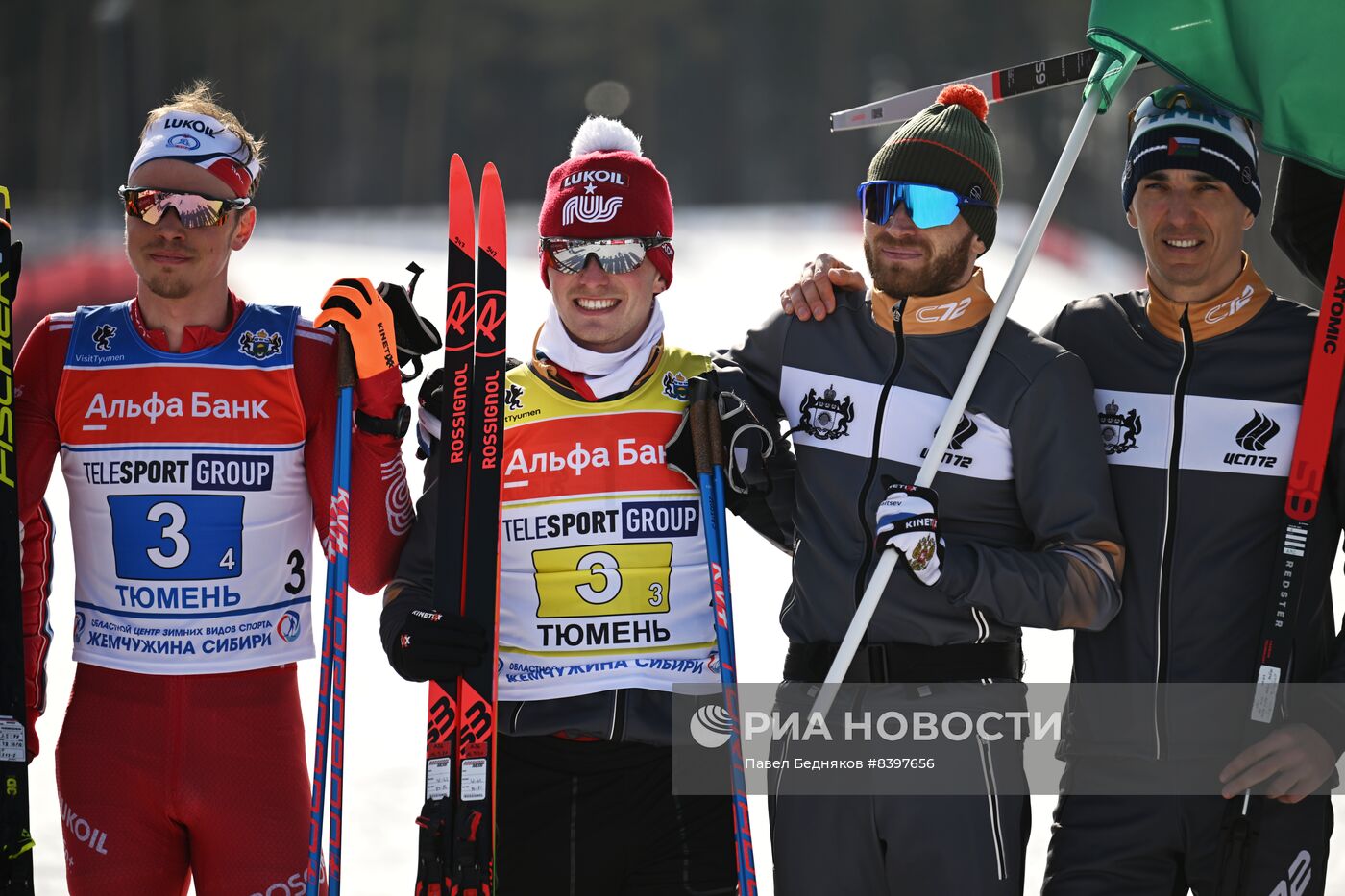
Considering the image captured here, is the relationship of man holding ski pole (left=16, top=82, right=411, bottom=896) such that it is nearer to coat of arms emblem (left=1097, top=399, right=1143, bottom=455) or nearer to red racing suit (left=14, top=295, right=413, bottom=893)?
red racing suit (left=14, top=295, right=413, bottom=893)

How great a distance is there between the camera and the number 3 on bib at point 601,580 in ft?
11.0

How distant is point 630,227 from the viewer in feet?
11.4

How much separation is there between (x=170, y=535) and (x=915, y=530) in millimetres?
1644

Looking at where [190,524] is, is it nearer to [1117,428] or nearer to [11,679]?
[11,679]

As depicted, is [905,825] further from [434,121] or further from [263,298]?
[434,121]

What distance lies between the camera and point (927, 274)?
3.38 m

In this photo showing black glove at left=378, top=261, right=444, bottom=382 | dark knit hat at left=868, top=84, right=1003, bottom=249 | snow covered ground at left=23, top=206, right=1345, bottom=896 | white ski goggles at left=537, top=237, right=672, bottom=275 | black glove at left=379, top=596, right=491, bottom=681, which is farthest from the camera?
snow covered ground at left=23, top=206, right=1345, bottom=896

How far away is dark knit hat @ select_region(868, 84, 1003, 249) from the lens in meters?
3.35

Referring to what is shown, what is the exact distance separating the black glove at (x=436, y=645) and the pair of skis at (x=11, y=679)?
0.81 metres

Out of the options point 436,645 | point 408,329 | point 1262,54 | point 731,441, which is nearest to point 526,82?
point 408,329

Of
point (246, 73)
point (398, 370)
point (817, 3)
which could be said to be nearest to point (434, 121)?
point (246, 73)

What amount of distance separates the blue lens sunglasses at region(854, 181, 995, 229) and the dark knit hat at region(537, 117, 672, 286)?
500mm

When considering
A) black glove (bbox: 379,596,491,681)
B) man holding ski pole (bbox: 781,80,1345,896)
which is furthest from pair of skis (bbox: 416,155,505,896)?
man holding ski pole (bbox: 781,80,1345,896)

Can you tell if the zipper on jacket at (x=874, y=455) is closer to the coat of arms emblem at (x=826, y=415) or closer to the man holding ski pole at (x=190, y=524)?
the coat of arms emblem at (x=826, y=415)
